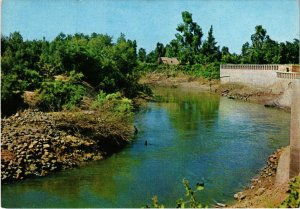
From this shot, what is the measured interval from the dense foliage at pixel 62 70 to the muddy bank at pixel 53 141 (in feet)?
5.14

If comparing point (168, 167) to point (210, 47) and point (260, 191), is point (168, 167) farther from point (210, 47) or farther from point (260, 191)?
point (210, 47)

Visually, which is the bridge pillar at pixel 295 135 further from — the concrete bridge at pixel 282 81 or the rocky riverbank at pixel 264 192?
the rocky riverbank at pixel 264 192

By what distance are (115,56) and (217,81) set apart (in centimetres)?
1827

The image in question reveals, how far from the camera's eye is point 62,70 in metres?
25.9

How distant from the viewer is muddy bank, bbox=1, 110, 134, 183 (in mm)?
13500

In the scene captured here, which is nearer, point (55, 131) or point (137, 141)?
point (55, 131)

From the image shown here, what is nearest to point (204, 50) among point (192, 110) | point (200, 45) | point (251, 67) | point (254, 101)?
point (200, 45)

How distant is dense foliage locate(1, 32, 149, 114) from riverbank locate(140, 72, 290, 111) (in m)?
8.86

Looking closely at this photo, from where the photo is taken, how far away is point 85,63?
27.7m

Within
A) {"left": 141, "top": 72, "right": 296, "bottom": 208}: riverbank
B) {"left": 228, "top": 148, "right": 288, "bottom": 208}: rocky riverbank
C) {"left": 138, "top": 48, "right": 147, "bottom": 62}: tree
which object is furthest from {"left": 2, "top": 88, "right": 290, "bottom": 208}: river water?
{"left": 138, "top": 48, "right": 147, "bottom": 62}: tree

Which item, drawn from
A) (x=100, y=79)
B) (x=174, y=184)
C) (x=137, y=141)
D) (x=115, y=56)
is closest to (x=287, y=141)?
(x=137, y=141)

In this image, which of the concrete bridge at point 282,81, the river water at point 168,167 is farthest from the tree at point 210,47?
the river water at point 168,167

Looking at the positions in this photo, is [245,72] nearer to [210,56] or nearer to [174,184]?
[210,56]

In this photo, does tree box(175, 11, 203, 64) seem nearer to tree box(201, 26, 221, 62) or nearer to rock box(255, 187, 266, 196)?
tree box(201, 26, 221, 62)
